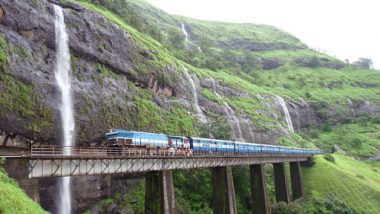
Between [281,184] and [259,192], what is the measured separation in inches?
450

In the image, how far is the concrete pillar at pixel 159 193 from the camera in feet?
114

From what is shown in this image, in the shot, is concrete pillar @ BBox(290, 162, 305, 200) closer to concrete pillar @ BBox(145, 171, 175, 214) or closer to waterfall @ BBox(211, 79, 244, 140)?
waterfall @ BBox(211, 79, 244, 140)

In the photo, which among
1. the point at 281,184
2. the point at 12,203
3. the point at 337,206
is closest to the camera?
the point at 12,203

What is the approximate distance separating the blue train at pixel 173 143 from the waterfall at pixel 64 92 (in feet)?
20.5

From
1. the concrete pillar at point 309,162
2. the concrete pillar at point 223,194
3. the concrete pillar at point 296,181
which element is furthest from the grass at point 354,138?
the concrete pillar at point 223,194

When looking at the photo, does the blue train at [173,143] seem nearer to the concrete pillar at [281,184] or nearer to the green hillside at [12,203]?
the concrete pillar at [281,184]

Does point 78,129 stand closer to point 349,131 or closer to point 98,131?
point 98,131

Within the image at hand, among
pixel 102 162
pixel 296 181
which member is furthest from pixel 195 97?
pixel 102 162

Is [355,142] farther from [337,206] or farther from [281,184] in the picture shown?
[281,184]

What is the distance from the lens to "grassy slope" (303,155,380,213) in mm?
68625

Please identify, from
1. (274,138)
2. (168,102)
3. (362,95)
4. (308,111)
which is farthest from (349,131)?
(168,102)

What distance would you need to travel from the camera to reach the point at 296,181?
7250 centimetres

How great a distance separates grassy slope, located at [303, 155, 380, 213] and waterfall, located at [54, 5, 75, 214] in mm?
51583

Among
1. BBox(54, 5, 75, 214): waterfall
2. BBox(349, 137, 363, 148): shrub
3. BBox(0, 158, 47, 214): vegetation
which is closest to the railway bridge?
BBox(0, 158, 47, 214): vegetation
